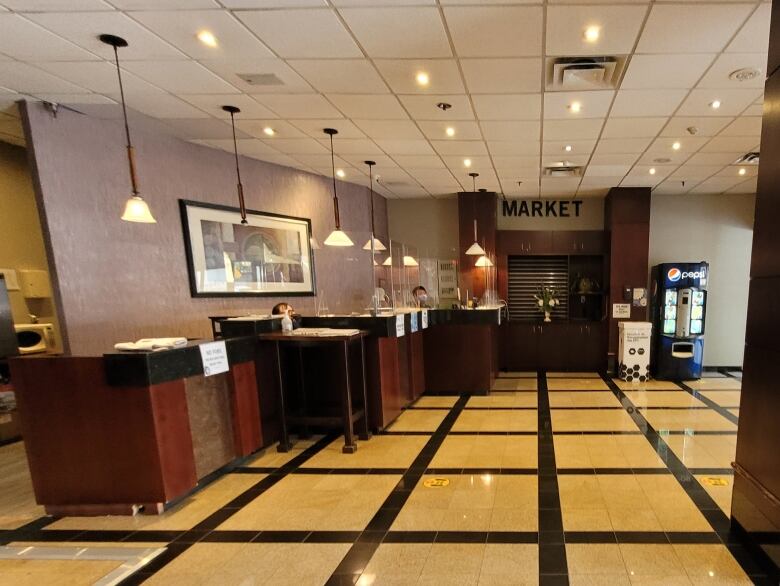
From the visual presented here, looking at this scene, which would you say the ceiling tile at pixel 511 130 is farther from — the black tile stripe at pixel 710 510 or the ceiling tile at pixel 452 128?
the black tile stripe at pixel 710 510

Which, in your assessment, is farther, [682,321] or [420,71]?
[682,321]

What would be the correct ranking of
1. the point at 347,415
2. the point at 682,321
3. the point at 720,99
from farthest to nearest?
the point at 682,321 → the point at 347,415 → the point at 720,99

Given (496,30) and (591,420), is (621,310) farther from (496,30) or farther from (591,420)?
(496,30)

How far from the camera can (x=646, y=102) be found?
343cm

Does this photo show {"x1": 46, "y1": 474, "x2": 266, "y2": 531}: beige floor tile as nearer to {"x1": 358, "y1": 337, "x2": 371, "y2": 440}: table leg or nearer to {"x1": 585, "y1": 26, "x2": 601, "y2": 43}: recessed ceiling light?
{"x1": 358, "y1": 337, "x2": 371, "y2": 440}: table leg

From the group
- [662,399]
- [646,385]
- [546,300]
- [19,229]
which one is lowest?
[646,385]

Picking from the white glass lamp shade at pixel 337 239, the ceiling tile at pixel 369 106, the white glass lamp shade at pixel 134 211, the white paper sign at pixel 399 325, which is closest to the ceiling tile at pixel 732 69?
Result: the ceiling tile at pixel 369 106

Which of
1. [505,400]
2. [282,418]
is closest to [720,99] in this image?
[505,400]

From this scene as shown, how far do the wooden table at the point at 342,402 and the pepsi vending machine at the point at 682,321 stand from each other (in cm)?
572

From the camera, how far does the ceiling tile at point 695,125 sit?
3.79 metres

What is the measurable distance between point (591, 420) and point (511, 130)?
3552 mm

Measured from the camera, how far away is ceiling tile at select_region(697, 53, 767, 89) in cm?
271

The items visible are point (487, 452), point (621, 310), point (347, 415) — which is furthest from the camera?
point (621, 310)

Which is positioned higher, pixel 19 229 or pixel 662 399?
pixel 19 229
